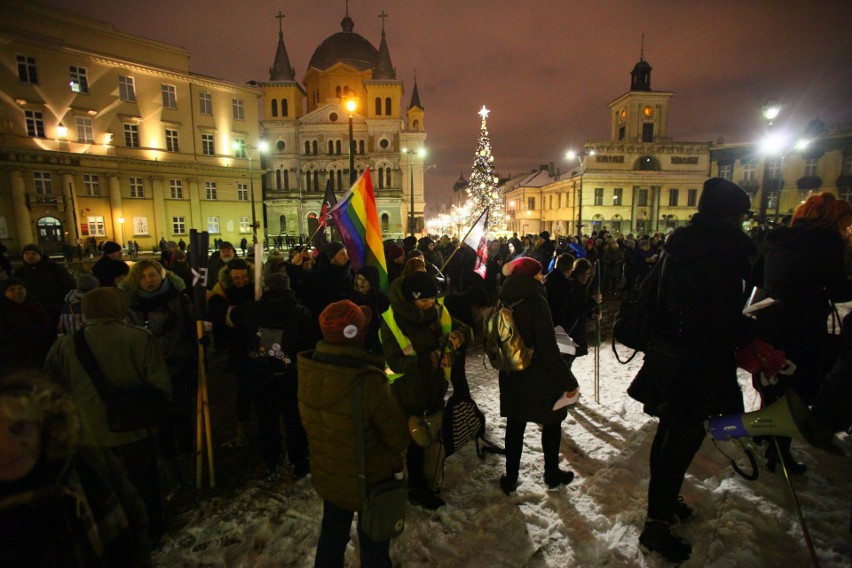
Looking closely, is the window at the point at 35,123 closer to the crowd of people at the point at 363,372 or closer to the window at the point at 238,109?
the window at the point at 238,109

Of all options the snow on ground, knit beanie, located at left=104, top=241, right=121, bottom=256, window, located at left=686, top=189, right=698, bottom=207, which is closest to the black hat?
the snow on ground

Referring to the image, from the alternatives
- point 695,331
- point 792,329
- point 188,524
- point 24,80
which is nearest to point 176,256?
point 188,524

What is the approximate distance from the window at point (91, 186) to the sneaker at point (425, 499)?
4278cm

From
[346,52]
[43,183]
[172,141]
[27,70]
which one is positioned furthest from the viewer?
[346,52]

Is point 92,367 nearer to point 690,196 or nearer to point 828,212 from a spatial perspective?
point 828,212

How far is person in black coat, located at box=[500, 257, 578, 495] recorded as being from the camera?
10.9ft

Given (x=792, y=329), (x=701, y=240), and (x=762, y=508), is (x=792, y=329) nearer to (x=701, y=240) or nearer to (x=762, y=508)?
(x=762, y=508)

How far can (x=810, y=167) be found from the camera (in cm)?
4091

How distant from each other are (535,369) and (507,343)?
0.36 meters

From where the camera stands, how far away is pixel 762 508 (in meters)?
3.38

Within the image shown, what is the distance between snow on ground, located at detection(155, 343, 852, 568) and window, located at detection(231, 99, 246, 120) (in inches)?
1869

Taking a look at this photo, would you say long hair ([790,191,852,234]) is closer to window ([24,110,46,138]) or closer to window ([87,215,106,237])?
window ([87,215,106,237])

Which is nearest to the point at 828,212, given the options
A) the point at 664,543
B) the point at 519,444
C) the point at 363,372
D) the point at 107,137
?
the point at 664,543

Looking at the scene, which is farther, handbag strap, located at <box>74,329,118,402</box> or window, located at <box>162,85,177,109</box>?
window, located at <box>162,85,177,109</box>
